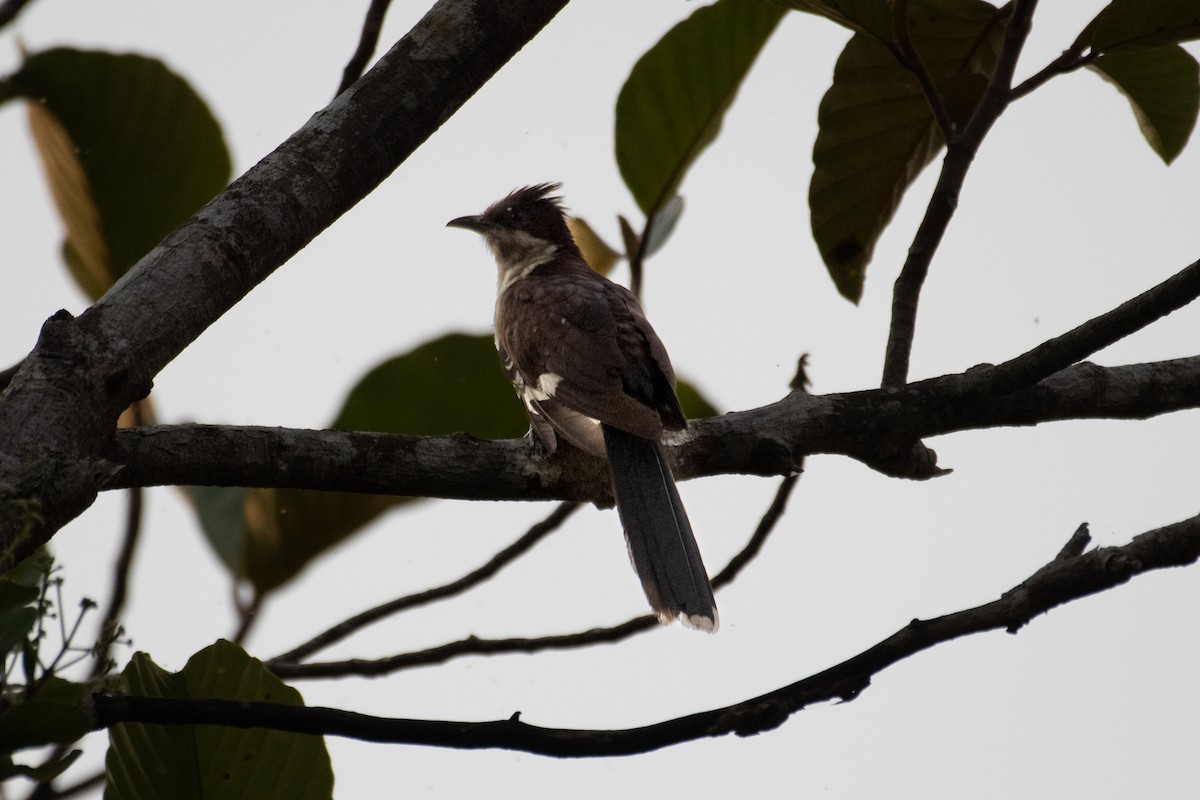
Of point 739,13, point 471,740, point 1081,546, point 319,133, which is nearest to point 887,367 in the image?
point 1081,546

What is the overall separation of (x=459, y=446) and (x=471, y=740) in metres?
0.95

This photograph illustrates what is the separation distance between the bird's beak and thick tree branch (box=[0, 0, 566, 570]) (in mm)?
3356

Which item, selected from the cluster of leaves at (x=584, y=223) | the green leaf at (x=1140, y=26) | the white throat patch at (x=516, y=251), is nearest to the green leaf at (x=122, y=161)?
the cluster of leaves at (x=584, y=223)

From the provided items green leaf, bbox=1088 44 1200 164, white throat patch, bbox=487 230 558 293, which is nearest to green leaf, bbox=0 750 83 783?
green leaf, bbox=1088 44 1200 164

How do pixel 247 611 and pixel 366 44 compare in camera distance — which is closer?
pixel 366 44

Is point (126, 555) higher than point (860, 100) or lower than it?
lower

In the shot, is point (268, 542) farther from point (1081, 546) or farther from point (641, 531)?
point (1081, 546)

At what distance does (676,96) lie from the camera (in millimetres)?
3578

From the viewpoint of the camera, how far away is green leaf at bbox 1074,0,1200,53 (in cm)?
282

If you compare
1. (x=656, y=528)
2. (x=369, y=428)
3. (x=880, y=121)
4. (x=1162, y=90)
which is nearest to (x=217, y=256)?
(x=369, y=428)

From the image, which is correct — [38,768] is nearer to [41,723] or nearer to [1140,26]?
[41,723]

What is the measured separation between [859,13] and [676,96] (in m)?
0.91

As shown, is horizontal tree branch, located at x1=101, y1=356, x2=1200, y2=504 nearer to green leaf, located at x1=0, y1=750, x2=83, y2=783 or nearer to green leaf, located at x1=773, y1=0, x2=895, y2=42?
green leaf, located at x1=0, y1=750, x2=83, y2=783

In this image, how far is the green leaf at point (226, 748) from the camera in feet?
6.46
